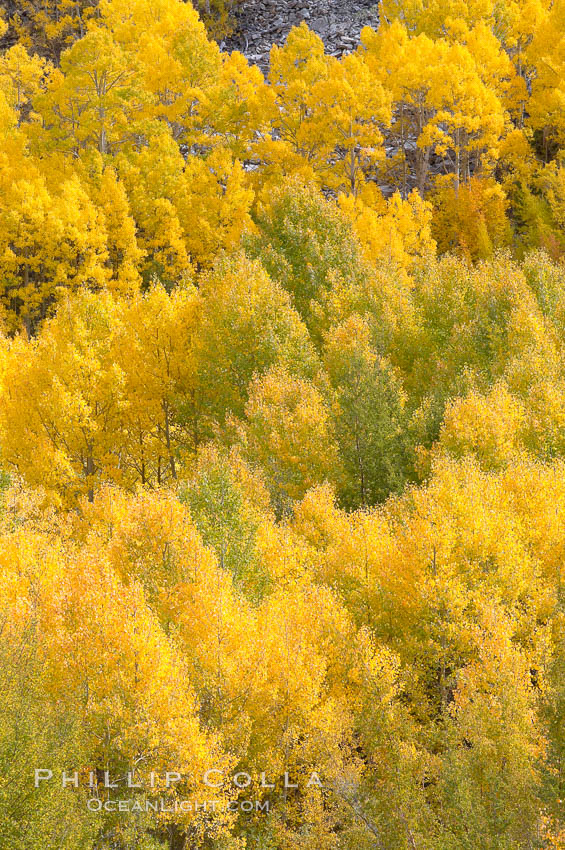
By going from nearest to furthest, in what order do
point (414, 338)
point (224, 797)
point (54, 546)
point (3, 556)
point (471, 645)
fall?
point (224, 797) < point (471, 645) < point (3, 556) < point (54, 546) < point (414, 338)

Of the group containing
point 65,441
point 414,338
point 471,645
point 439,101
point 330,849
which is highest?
point 439,101

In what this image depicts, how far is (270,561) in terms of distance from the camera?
128 ft

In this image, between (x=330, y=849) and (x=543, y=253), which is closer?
(x=330, y=849)

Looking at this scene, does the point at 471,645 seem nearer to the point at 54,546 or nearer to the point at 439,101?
the point at 54,546

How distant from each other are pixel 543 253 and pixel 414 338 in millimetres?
9534

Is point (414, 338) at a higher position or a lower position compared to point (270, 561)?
higher

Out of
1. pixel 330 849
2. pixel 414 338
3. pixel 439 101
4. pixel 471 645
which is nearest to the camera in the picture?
pixel 330 849

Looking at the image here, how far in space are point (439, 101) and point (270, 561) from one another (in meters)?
45.3

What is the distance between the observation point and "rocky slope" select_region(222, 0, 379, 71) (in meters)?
101

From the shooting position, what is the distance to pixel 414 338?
56250 millimetres

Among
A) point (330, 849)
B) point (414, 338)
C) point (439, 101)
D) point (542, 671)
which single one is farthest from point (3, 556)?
point (439, 101)

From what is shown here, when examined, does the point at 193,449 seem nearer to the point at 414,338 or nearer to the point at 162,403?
the point at 162,403

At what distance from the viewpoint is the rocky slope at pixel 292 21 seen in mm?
101000

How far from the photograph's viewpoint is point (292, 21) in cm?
10900
